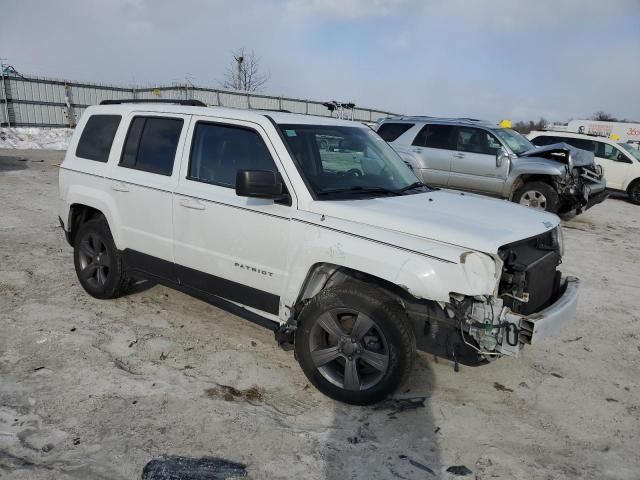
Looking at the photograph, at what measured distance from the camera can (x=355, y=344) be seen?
3.38m

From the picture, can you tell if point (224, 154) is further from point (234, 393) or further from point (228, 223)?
point (234, 393)

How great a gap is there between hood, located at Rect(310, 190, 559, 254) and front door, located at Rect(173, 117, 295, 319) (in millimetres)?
476

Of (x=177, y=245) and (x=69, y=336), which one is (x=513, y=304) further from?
(x=69, y=336)

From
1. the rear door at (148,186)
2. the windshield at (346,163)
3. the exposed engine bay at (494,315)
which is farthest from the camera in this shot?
the rear door at (148,186)

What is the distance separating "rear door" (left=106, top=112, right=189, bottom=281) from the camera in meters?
4.23

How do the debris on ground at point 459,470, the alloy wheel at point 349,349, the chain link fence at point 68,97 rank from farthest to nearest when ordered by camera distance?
the chain link fence at point 68,97
the alloy wheel at point 349,349
the debris on ground at point 459,470

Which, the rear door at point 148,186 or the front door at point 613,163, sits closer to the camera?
the rear door at point 148,186

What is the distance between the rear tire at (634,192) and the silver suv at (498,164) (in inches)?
167

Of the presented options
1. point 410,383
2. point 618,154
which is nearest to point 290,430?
point 410,383

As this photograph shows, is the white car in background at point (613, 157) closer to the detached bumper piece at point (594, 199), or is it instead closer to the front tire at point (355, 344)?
the detached bumper piece at point (594, 199)

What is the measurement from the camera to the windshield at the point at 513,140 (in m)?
10.4

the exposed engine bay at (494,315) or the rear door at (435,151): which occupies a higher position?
the rear door at (435,151)

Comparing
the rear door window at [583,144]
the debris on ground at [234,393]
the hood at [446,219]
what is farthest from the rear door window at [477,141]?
the debris on ground at [234,393]

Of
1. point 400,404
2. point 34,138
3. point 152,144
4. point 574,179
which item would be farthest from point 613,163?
point 34,138
